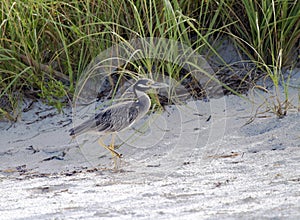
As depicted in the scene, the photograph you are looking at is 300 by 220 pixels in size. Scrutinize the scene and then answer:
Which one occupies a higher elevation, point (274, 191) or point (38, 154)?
point (274, 191)

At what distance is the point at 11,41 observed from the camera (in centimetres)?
396

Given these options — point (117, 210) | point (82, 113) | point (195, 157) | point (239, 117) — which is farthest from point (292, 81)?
point (117, 210)

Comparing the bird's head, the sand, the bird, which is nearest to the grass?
the sand

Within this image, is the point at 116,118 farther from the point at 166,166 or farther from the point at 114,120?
the point at 166,166

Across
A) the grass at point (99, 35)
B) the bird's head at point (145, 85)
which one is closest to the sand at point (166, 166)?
the grass at point (99, 35)

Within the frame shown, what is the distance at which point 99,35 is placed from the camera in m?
4.12

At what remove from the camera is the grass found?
12.8 ft

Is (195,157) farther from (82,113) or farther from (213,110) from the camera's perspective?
(82,113)

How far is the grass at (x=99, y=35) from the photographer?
12.8ft

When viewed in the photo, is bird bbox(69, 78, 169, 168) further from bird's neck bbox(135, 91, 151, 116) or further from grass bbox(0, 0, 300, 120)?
grass bbox(0, 0, 300, 120)

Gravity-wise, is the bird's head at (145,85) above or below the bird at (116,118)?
above

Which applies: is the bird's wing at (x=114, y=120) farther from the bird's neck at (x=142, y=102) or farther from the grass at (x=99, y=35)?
the grass at (x=99, y=35)

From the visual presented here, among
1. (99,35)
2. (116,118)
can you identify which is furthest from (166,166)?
(99,35)

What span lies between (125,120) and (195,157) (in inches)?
15.1
